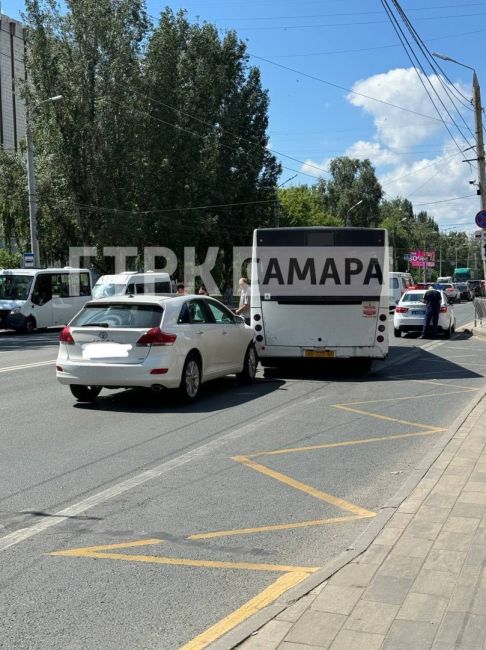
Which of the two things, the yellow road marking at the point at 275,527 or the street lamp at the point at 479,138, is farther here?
the street lamp at the point at 479,138

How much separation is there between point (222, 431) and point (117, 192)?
3571cm

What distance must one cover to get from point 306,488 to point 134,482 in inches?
56.5

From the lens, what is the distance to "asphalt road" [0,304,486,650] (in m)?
4.05

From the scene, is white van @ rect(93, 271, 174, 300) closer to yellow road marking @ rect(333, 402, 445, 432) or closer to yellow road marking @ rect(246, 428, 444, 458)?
yellow road marking @ rect(333, 402, 445, 432)

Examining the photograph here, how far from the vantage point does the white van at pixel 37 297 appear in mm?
26781

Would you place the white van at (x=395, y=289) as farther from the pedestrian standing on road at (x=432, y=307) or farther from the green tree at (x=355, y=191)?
the green tree at (x=355, y=191)

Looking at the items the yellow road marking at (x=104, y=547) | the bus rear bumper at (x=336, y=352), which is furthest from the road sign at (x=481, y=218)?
the yellow road marking at (x=104, y=547)

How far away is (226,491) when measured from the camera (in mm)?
6336

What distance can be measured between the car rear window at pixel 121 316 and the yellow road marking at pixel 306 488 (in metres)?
3.44

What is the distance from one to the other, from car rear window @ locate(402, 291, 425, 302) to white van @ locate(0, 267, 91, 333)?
38.6ft

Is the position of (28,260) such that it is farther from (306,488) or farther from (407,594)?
(407,594)

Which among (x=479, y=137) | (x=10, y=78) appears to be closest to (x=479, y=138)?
(x=479, y=137)

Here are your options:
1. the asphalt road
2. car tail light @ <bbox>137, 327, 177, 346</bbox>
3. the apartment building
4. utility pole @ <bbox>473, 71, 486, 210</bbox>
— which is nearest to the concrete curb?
the asphalt road

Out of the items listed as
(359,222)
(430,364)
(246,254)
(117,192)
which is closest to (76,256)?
(117,192)
